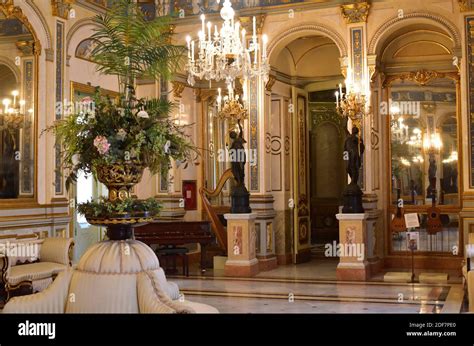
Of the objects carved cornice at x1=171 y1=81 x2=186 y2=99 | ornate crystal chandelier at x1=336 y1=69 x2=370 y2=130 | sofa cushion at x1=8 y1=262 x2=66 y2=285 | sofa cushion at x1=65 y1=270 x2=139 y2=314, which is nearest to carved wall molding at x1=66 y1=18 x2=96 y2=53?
carved cornice at x1=171 y1=81 x2=186 y2=99

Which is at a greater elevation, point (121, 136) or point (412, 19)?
point (412, 19)

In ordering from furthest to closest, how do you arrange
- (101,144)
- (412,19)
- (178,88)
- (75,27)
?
(178,88) < (75,27) < (412,19) < (101,144)

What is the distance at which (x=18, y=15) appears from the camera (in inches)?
388

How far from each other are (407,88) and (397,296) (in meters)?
4.76

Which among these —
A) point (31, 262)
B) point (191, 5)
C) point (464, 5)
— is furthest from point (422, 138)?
point (31, 262)

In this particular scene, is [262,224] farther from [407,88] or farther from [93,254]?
[93,254]

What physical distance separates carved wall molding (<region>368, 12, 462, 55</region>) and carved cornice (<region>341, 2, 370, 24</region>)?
0.35 metres

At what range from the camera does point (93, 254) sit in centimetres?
413

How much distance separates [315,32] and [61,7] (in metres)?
4.40

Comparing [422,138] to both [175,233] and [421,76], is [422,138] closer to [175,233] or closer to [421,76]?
[421,76]

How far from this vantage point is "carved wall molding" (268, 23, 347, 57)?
11133mm

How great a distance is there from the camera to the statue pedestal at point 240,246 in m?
11.0

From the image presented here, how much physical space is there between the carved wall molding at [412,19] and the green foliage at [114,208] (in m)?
7.61

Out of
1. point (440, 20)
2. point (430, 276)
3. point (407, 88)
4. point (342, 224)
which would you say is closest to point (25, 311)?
point (342, 224)
